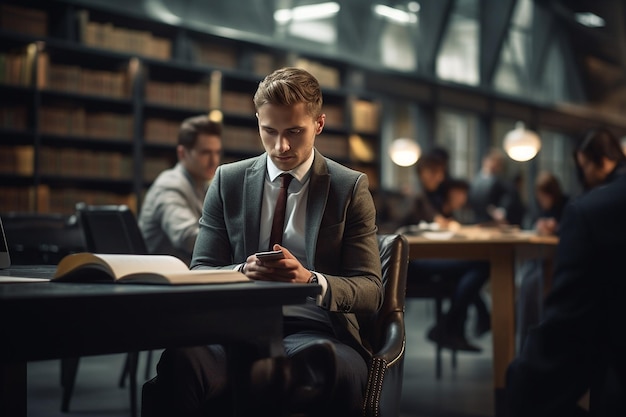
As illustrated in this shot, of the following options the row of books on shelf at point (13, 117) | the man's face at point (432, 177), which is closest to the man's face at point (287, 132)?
the man's face at point (432, 177)

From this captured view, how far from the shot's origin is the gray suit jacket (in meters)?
2.28

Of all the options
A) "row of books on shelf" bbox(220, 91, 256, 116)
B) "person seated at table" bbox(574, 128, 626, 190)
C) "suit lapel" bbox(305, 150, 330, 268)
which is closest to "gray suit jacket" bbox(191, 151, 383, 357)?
"suit lapel" bbox(305, 150, 330, 268)

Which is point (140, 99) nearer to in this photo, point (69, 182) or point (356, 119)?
point (69, 182)

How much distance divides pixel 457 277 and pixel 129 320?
444 cm

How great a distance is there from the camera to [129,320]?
1.53 metres

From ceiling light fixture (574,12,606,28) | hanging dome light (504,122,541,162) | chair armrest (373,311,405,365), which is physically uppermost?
ceiling light fixture (574,12,606,28)

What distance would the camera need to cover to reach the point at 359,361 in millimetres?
2148

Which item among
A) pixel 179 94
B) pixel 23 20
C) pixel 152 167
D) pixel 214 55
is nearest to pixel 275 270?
pixel 23 20

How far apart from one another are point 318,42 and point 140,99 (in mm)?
3625

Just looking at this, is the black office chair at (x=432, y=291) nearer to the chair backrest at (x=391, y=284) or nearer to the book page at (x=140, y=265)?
the chair backrest at (x=391, y=284)

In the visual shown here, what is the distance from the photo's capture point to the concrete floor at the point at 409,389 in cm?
405

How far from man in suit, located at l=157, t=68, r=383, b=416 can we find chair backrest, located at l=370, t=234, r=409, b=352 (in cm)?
9

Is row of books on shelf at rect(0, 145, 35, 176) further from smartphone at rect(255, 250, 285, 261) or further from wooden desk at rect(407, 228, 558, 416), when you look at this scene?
smartphone at rect(255, 250, 285, 261)

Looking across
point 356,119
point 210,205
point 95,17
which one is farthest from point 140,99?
point 210,205
